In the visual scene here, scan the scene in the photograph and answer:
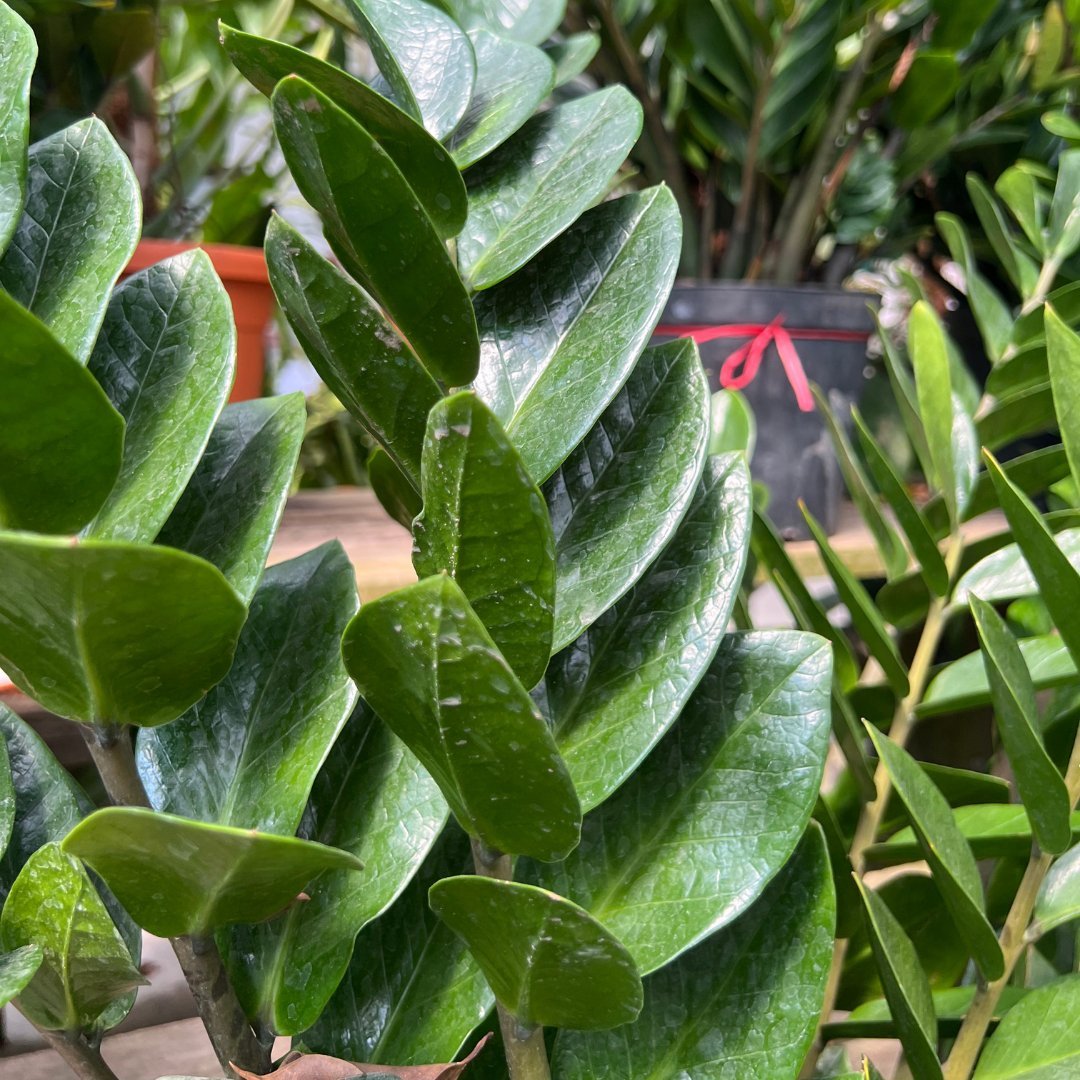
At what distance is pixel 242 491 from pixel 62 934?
3.3 inches

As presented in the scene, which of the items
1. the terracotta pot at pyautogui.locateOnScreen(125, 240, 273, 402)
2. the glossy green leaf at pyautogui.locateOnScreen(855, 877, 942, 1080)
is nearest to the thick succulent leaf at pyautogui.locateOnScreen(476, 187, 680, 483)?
the glossy green leaf at pyautogui.locateOnScreen(855, 877, 942, 1080)

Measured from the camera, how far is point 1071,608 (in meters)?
0.23

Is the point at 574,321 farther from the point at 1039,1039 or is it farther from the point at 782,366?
the point at 782,366

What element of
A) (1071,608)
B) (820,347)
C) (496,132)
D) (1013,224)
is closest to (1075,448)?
(1071,608)

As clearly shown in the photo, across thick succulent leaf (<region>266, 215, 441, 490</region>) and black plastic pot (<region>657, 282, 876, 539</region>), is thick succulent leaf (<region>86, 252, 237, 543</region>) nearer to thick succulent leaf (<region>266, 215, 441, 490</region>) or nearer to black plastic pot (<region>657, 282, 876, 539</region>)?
thick succulent leaf (<region>266, 215, 441, 490</region>)

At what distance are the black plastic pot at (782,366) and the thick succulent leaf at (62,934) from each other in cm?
62

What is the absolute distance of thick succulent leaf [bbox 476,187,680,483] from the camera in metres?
0.20

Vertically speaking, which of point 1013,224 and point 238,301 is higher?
point 238,301

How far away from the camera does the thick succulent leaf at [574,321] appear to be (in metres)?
0.20

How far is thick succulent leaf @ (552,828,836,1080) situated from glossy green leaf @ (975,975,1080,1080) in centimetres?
6

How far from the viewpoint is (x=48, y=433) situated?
0.16m

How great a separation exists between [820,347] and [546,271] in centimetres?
59

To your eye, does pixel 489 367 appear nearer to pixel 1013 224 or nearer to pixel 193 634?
pixel 193 634

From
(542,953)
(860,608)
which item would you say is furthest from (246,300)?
(542,953)
